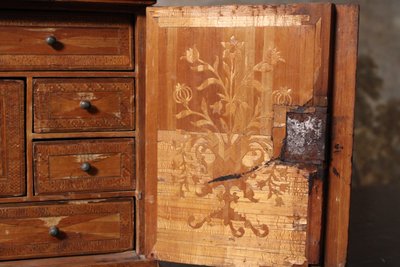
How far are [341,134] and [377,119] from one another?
1391 mm

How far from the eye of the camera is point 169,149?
63.6 inches

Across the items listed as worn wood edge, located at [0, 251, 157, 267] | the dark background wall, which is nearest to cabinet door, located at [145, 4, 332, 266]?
worn wood edge, located at [0, 251, 157, 267]

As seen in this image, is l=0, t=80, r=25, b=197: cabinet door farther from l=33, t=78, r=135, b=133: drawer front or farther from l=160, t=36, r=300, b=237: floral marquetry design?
l=160, t=36, r=300, b=237: floral marquetry design

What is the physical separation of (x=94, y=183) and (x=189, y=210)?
10.3 inches

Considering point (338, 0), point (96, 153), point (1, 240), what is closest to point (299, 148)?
point (96, 153)

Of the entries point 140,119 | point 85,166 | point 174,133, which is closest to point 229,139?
point 174,133

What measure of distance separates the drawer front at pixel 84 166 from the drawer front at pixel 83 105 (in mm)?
41

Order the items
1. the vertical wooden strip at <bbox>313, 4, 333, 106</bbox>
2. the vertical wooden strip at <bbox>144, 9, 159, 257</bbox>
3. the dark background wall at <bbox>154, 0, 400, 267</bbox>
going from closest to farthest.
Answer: the vertical wooden strip at <bbox>313, 4, 333, 106</bbox> < the vertical wooden strip at <bbox>144, 9, 159, 257</bbox> < the dark background wall at <bbox>154, 0, 400, 267</bbox>

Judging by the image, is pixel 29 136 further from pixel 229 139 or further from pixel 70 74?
pixel 229 139

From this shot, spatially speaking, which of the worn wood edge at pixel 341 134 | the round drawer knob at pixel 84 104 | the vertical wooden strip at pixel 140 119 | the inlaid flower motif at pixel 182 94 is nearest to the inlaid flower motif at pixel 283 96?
the worn wood edge at pixel 341 134

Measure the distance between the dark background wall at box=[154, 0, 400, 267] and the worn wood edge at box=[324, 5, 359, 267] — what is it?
125 cm

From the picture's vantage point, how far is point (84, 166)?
5.43 ft

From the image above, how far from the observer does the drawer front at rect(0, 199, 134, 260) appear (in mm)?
1650

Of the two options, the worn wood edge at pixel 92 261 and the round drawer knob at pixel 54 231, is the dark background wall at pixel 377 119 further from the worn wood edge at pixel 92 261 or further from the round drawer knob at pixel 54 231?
the round drawer knob at pixel 54 231
